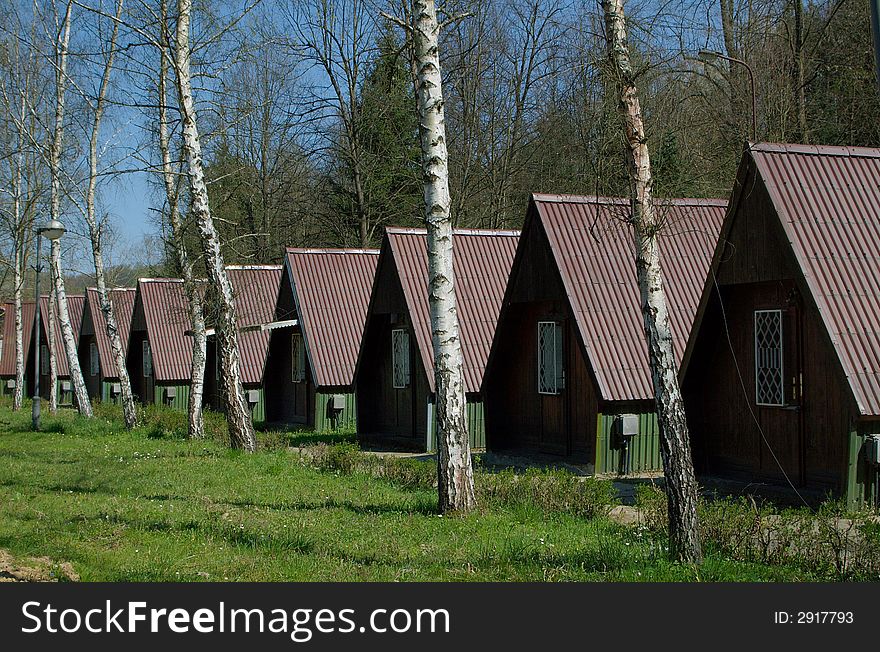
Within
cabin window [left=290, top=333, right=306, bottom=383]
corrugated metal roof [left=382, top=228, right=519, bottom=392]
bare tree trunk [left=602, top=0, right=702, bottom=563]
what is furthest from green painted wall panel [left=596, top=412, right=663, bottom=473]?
cabin window [left=290, top=333, right=306, bottom=383]

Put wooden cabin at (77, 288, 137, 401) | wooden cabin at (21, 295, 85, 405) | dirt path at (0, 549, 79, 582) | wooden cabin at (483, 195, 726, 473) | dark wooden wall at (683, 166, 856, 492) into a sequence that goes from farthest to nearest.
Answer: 1. wooden cabin at (21, 295, 85, 405)
2. wooden cabin at (77, 288, 137, 401)
3. wooden cabin at (483, 195, 726, 473)
4. dark wooden wall at (683, 166, 856, 492)
5. dirt path at (0, 549, 79, 582)

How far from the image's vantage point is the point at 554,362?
60.6 feet

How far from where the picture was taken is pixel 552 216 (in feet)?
59.1

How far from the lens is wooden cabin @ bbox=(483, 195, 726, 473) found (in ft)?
54.1

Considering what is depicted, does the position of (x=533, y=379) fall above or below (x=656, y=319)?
below

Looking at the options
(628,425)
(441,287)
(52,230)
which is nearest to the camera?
(441,287)

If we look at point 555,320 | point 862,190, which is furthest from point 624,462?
point 862,190

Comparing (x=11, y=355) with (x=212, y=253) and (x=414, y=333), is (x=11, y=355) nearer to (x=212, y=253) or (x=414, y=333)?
(x=414, y=333)

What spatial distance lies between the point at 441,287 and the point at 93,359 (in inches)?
1441

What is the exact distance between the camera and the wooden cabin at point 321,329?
84.7 feet

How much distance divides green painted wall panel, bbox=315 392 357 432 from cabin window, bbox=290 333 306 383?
7.26 ft

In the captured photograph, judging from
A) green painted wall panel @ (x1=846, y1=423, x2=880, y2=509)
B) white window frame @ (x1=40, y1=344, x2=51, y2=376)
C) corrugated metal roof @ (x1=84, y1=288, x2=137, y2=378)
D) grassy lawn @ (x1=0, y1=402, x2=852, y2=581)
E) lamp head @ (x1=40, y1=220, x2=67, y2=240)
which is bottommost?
grassy lawn @ (x1=0, y1=402, x2=852, y2=581)

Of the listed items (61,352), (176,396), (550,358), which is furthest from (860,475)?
(61,352)

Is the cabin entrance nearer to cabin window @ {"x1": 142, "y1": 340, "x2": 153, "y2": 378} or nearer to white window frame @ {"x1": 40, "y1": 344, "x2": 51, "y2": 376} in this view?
cabin window @ {"x1": 142, "y1": 340, "x2": 153, "y2": 378}
